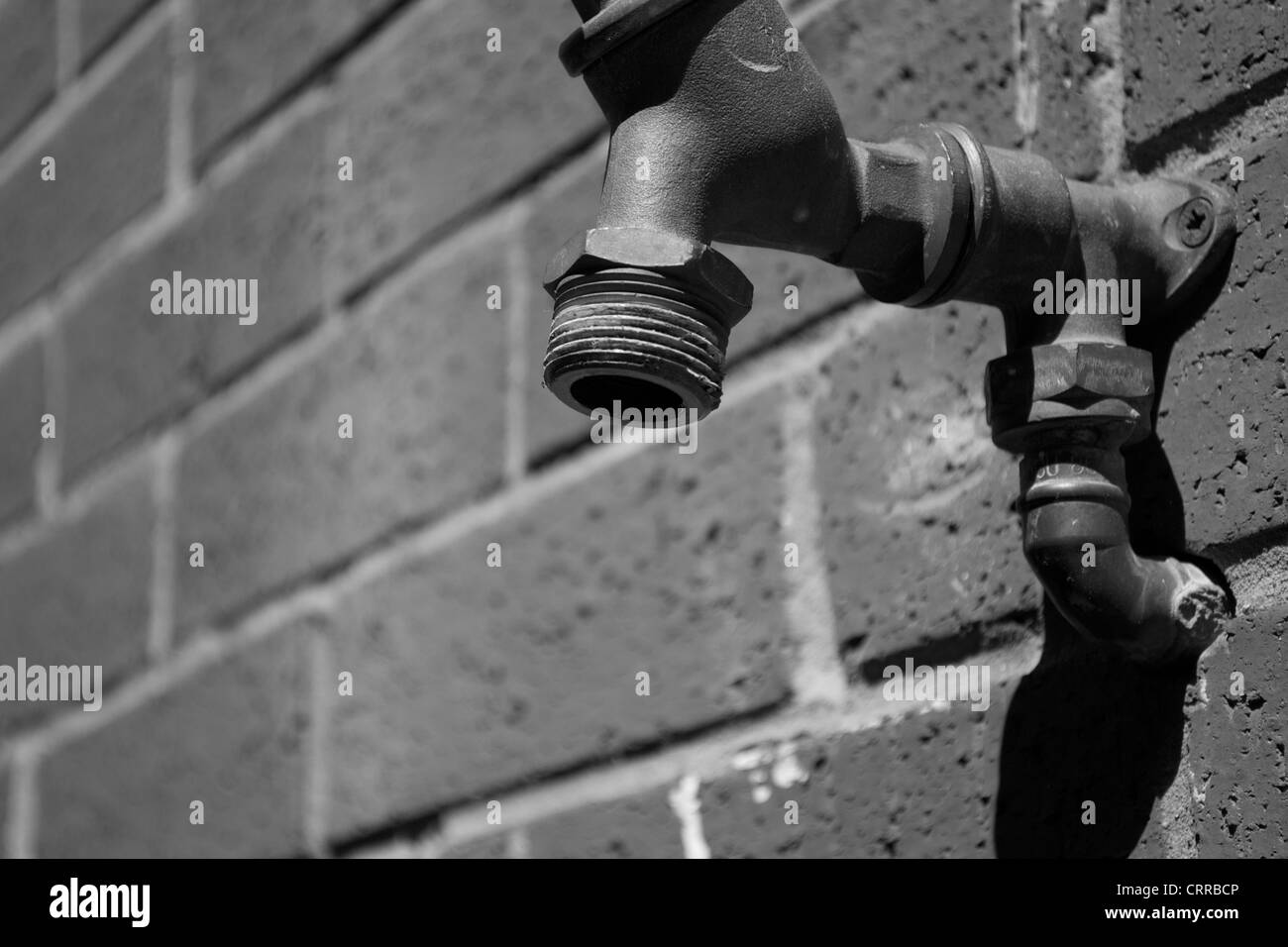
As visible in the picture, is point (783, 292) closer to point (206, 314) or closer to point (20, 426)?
point (206, 314)

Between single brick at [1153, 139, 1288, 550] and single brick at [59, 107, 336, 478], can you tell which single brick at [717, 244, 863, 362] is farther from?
single brick at [59, 107, 336, 478]

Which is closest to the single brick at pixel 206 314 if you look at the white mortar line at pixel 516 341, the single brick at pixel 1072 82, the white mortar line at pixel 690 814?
the white mortar line at pixel 516 341

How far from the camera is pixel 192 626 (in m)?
1.60

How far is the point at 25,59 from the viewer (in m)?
2.09

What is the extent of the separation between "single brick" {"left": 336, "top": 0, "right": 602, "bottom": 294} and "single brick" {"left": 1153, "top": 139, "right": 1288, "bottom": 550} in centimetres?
55

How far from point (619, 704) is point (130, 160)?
937 millimetres

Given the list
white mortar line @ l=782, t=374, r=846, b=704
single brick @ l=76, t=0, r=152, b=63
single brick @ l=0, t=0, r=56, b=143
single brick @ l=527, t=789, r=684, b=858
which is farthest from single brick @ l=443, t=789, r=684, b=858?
single brick @ l=0, t=0, r=56, b=143

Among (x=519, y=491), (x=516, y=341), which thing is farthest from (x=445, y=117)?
(x=519, y=491)

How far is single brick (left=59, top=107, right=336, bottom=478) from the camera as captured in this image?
1.56 metres

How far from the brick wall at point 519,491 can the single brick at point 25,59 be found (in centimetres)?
1

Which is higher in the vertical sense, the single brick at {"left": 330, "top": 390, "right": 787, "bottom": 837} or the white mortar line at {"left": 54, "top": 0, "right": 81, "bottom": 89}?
the white mortar line at {"left": 54, "top": 0, "right": 81, "bottom": 89}

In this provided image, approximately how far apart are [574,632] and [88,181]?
95 cm

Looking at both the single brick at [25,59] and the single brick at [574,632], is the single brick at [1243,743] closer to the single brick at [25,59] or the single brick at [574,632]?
the single brick at [574,632]
